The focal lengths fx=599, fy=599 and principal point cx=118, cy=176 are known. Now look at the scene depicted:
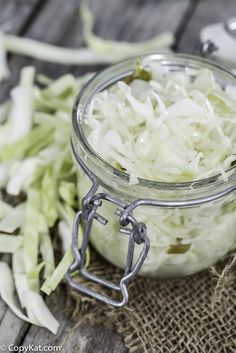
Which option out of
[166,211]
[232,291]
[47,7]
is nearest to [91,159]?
[166,211]

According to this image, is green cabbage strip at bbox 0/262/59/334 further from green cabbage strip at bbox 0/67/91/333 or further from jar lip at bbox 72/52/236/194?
jar lip at bbox 72/52/236/194

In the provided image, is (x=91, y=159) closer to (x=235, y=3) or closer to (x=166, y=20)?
(x=166, y=20)

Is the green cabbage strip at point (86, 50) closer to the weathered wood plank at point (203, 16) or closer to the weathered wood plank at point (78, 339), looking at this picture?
the weathered wood plank at point (203, 16)

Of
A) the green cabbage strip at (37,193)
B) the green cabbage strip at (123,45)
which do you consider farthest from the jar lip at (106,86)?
the green cabbage strip at (123,45)

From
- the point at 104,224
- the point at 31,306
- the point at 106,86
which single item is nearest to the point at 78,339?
the point at 31,306

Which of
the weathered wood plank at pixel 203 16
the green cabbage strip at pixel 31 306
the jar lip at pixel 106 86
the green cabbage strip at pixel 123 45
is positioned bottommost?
the green cabbage strip at pixel 31 306

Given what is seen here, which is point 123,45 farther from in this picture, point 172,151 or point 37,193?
point 172,151
